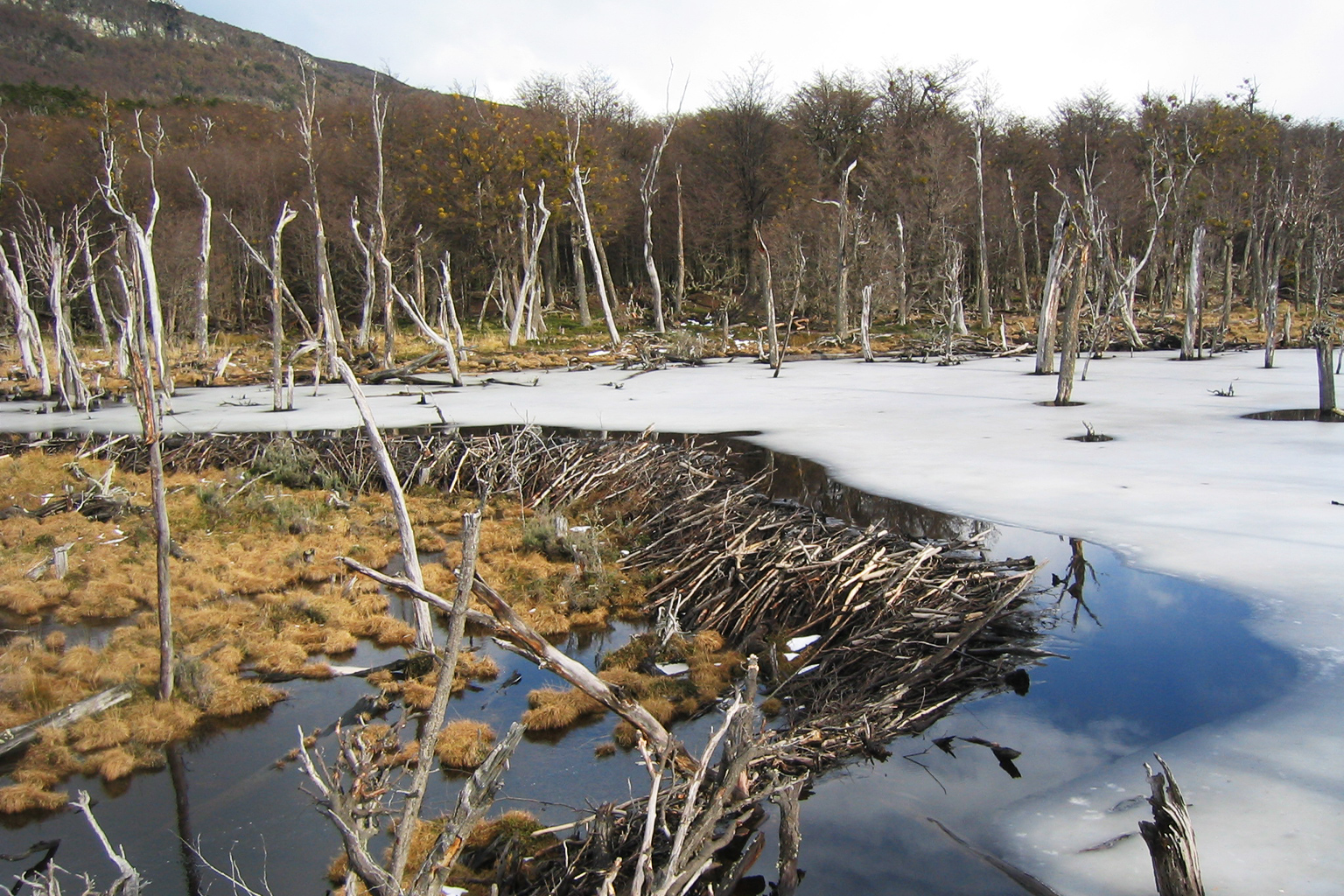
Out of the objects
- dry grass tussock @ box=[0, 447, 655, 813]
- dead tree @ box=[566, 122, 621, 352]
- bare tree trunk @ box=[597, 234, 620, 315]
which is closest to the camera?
dry grass tussock @ box=[0, 447, 655, 813]

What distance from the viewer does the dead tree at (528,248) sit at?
30.2 meters

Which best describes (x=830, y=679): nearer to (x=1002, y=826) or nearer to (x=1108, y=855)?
(x=1002, y=826)

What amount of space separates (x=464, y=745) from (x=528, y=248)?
1255 inches

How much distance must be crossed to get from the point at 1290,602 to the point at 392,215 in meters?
32.8

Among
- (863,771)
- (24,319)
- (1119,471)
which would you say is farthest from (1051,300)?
(24,319)

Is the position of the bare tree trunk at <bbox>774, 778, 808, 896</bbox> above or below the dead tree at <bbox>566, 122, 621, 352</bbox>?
below

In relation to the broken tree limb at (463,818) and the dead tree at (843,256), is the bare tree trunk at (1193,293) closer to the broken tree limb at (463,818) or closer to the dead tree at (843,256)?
the dead tree at (843,256)

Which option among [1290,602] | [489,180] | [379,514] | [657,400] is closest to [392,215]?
[489,180]

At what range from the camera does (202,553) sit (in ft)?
29.3

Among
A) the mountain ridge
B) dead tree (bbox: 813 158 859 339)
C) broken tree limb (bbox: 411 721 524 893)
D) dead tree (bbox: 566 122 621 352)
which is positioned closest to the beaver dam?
broken tree limb (bbox: 411 721 524 893)

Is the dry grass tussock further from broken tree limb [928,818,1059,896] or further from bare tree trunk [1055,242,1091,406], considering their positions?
bare tree trunk [1055,242,1091,406]

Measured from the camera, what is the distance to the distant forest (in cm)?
3184

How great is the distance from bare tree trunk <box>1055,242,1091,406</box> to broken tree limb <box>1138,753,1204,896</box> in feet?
41.3

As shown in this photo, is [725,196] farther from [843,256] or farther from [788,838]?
[788,838]
